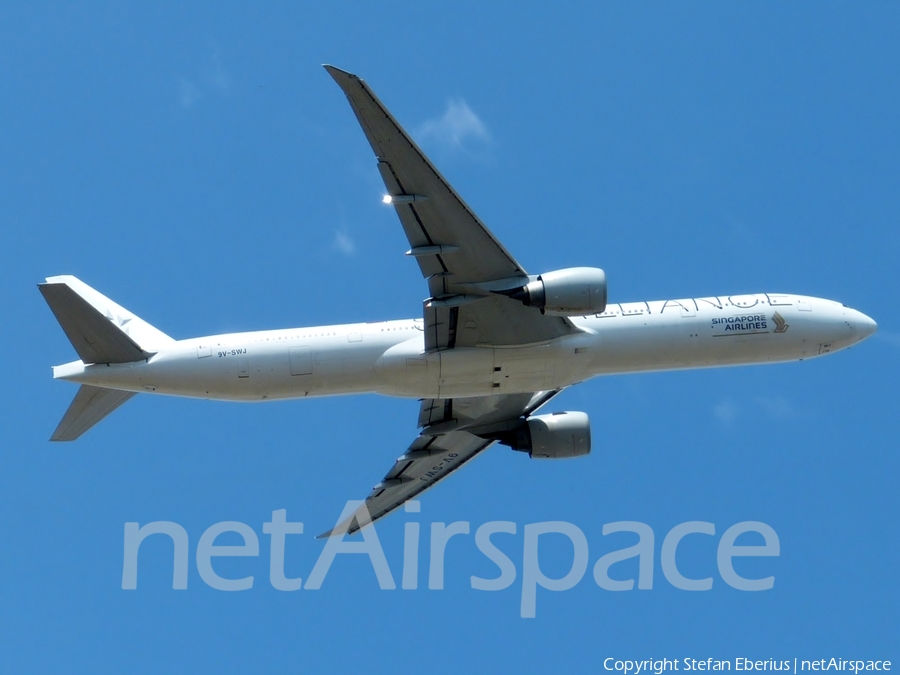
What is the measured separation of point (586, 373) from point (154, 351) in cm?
1511

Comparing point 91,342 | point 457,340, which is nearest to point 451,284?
point 457,340

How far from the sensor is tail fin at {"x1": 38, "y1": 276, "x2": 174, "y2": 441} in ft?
132

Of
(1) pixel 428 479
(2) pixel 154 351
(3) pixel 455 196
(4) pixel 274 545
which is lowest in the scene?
(4) pixel 274 545

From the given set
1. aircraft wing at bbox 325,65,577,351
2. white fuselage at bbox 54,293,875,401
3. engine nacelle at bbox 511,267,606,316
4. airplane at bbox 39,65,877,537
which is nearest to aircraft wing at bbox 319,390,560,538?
airplane at bbox 39,65,877,537

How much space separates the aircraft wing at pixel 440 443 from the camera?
47062 mm

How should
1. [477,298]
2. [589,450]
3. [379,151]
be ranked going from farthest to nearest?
1. [589,450]
2. [477,298]
3. [379,151]

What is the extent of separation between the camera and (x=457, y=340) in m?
41.6

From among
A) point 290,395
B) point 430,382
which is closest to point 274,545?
point 290,395

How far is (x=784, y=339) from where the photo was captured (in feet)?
143

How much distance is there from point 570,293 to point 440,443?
11917 millimetres

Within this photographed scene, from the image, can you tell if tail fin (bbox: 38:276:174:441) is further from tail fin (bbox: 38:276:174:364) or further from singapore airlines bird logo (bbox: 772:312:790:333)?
singapore airlines bird logo (bbox: 772:312:790:333)

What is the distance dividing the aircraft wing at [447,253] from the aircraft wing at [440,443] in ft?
18.3

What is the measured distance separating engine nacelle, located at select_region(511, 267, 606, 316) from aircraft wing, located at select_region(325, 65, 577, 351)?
0.77 metres

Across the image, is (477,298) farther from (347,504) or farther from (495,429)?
(347,504)
